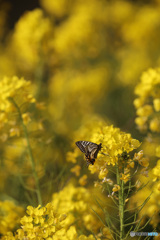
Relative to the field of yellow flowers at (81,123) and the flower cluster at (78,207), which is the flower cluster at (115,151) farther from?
the flower cluster at (78,207)

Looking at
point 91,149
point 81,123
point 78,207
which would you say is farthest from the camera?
point 81,123

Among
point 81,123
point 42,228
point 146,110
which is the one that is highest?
point 81,123

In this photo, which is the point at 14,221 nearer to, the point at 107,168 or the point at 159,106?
the point at 107,168

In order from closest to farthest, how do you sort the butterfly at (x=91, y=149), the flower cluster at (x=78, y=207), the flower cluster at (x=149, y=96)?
the butterfly at (x=91, y=149) → the flower cluster at (x=78, y=207) → the flower cluster at (x=149, y=96)

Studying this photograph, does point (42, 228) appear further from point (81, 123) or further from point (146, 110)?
point (81, 123)

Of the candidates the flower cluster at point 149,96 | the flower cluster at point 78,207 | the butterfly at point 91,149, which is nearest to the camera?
the butterfly at point 91,149

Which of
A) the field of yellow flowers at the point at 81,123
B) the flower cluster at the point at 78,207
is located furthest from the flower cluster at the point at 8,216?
the flower cluster at the point at 78,207

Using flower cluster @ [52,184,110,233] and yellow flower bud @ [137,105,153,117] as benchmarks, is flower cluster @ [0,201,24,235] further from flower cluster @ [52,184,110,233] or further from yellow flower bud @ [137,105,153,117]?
yellow flower bud @ [137,105,153,117]

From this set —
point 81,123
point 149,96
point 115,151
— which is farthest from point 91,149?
point 81,123

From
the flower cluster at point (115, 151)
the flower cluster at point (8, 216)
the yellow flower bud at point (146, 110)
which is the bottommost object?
the flower cluster at point (115, 151)
